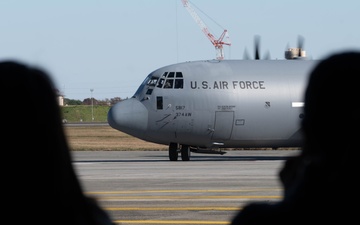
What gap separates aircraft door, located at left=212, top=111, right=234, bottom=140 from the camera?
31.2 meters

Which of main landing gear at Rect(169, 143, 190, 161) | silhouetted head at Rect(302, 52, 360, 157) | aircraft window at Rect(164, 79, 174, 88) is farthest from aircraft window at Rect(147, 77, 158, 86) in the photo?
silhouetted head at Rect(302, 52, 360, 157)

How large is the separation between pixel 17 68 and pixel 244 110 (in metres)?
28.8

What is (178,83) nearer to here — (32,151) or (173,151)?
(173,151)

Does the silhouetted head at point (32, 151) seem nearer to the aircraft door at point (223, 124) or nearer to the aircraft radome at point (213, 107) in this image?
the aircraft radome at point (213, 107)

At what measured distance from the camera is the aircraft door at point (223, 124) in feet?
102

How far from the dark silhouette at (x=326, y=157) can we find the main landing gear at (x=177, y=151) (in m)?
28.9

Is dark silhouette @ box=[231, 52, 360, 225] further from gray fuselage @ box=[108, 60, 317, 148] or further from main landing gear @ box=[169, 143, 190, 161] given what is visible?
main landing gear @ box=[169, 143, 190, 161]

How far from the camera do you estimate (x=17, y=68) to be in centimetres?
276

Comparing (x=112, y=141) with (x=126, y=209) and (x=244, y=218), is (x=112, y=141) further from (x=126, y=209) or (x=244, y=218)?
(x=244, y=218)

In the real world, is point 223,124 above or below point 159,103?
below

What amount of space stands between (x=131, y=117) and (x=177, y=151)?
7.69 feet

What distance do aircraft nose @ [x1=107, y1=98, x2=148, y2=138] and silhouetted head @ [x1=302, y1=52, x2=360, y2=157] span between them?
27.9 m

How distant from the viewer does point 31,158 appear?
271 centimetres

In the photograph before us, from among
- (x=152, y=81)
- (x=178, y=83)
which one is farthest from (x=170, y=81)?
(x=152, y=81)
